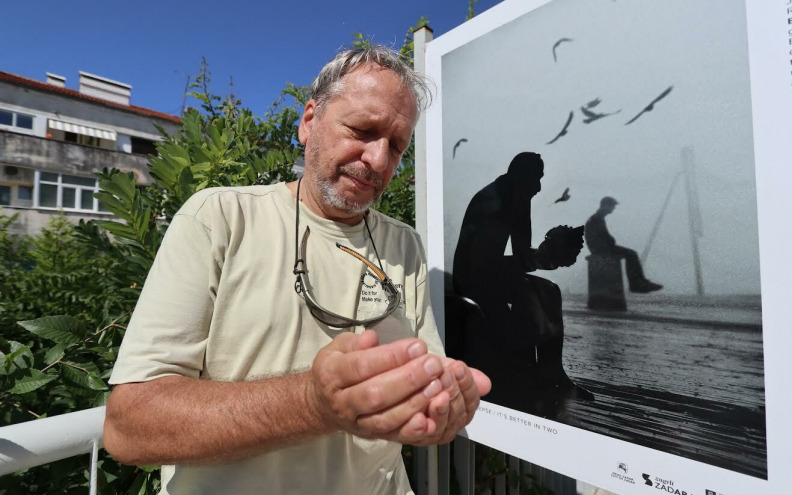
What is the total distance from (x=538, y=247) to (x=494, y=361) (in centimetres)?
46

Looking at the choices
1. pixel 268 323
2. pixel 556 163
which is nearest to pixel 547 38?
pixel 556 163

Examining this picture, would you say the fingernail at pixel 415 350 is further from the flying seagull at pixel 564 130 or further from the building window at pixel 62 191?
the building window at pixel 62 191

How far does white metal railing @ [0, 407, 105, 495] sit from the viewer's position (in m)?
0.97

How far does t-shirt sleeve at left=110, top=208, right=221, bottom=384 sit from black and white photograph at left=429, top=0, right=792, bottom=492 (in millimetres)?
1015

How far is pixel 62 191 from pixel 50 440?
23795 millimetres

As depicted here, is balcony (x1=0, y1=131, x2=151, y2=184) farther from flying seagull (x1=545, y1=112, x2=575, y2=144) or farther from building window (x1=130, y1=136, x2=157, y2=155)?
flying seagull (x1=545, y1=112, x2=575, y2=144)

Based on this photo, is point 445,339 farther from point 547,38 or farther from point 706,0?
point 706,0

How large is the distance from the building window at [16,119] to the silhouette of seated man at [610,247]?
86.3 feet

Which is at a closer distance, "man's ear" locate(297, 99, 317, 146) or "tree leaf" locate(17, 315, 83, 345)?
"tree leaf" locate(17, 315, 83, 345)

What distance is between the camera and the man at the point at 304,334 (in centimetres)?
79

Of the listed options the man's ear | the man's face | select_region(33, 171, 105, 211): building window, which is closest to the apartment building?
select_region(33, 171, 105, 211): building window

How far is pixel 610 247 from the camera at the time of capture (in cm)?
134

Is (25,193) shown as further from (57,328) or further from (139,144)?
(57,328)

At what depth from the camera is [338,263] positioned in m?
1.40
